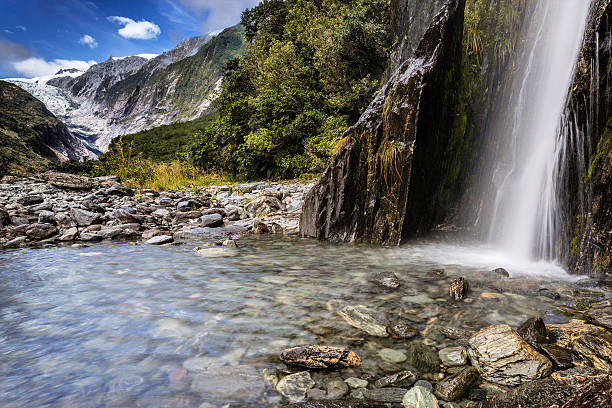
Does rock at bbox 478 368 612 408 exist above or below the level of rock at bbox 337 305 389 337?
above

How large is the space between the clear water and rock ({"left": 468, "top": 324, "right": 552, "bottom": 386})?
0.36m

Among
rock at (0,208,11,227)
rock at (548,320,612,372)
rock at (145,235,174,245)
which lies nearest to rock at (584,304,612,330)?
rock at (548,320,612,372)

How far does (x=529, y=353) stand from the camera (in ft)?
6.42

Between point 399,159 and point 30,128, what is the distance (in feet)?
271

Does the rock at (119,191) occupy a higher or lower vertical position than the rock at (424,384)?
higher

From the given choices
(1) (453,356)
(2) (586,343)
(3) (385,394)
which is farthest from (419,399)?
(2) (586,343)

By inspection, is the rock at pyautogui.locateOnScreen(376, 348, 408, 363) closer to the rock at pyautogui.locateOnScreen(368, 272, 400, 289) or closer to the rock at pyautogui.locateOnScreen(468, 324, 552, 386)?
the rock at pyautogui.locateOnScreen(468, 324, 552, 386)

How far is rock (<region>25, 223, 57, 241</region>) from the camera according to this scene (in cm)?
677

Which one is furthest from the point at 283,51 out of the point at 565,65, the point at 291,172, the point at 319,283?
the point at 319,283

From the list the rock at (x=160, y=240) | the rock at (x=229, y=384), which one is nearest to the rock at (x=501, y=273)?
the rock at (x=229, y=384)

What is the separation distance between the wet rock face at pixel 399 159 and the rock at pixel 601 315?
3.26 meters

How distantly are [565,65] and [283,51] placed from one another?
12.8 meters

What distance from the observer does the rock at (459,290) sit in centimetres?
331

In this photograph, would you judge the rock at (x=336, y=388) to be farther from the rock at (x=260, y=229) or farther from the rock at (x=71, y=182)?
the rock at (x=71, y=182)
